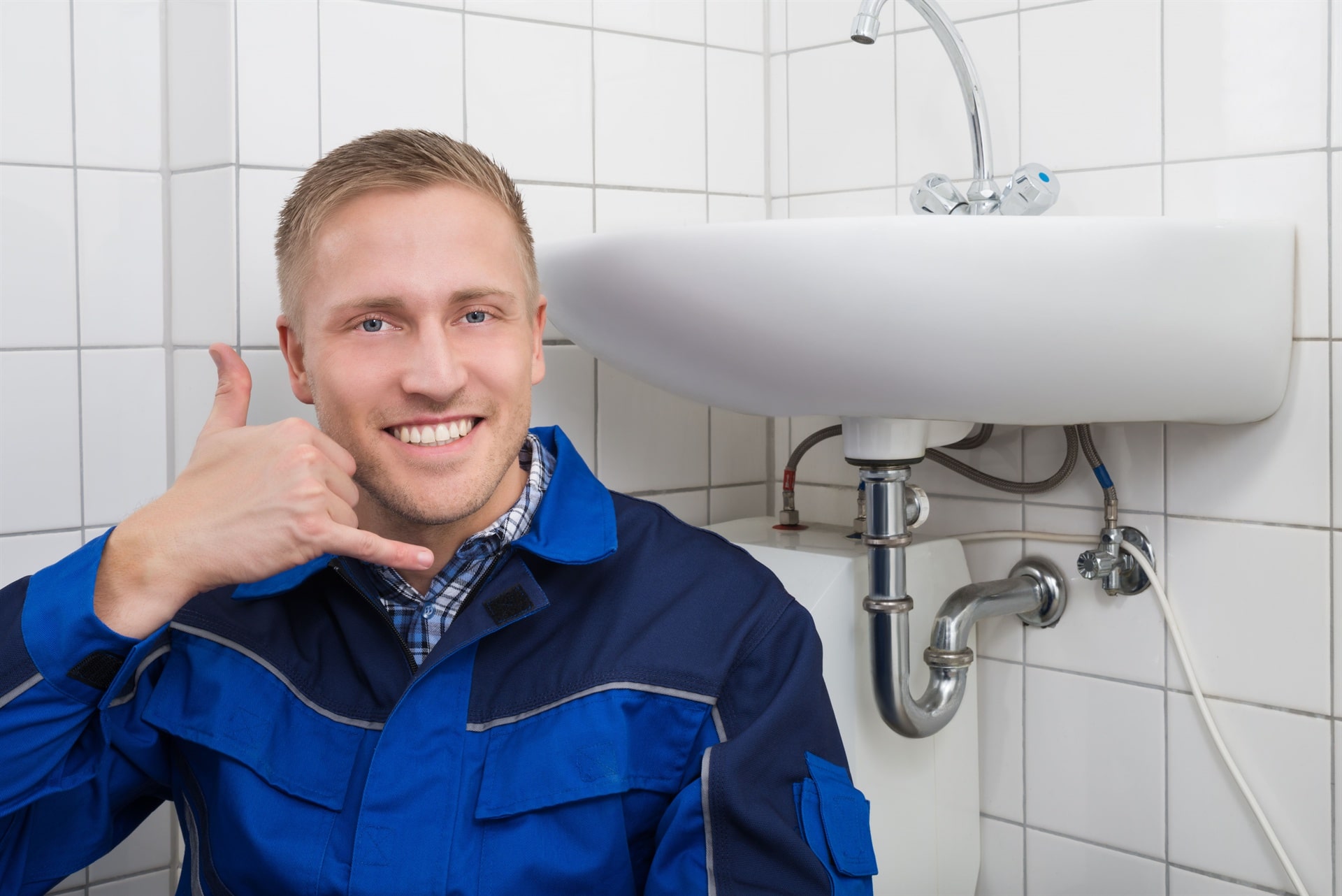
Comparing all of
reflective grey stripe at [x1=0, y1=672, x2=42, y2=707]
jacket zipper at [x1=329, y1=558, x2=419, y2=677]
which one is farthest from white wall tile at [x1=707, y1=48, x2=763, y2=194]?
reflective grey stripe at [x1=0, y1=672, x2=42, y2=707]

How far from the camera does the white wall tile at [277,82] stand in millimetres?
1222

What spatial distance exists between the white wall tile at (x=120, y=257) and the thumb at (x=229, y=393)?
32 centimetres

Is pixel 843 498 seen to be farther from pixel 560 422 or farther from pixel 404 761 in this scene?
pixel 404 761

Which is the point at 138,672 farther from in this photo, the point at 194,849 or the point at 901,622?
the point at 901,622

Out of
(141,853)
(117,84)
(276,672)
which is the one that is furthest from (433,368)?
(141,853)

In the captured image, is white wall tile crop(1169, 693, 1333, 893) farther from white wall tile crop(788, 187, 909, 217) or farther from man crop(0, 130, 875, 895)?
white wall tile crop(788, 187, 909, 217)

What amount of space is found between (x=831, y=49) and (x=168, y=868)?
1.28 meters

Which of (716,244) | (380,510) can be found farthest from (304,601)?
(716,244)

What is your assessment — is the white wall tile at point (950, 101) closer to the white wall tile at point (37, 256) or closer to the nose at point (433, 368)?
the nose at point (433, 368)

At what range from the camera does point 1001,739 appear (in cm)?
145

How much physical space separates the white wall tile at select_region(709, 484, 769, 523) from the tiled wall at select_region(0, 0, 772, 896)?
17.4 inches

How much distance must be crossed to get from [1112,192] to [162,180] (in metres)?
1.05

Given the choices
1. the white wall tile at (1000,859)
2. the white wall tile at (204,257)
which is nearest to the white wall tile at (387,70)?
the white wall tile at (204,257)

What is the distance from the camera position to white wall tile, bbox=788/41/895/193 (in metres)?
1.53
